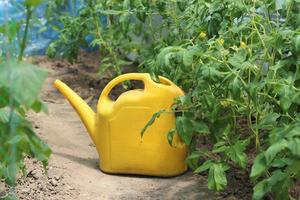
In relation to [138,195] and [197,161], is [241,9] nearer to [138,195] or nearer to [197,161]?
[197,161]

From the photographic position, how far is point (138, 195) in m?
2.87

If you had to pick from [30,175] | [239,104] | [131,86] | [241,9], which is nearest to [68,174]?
[30,175]

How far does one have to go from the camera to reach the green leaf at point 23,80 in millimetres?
1452

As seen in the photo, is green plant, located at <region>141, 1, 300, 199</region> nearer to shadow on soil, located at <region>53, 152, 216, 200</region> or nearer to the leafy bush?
the leafy bush

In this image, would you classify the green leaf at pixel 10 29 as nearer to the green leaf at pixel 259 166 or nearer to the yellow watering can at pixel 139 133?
the green leaf at pixel 259 166

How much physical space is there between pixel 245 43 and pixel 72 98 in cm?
96

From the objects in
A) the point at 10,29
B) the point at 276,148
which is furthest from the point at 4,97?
the point at 276,148

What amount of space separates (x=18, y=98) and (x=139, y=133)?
5.09 ft

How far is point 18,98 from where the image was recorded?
147cm

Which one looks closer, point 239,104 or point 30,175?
point 239,104

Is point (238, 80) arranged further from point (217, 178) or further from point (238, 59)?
point (217, 178)

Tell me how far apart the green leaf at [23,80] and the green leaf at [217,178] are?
1.18m

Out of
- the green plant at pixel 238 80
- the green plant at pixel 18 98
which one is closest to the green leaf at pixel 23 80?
the green plant at pixel 18 98

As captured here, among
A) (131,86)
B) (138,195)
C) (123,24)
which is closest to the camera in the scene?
(138,195)
